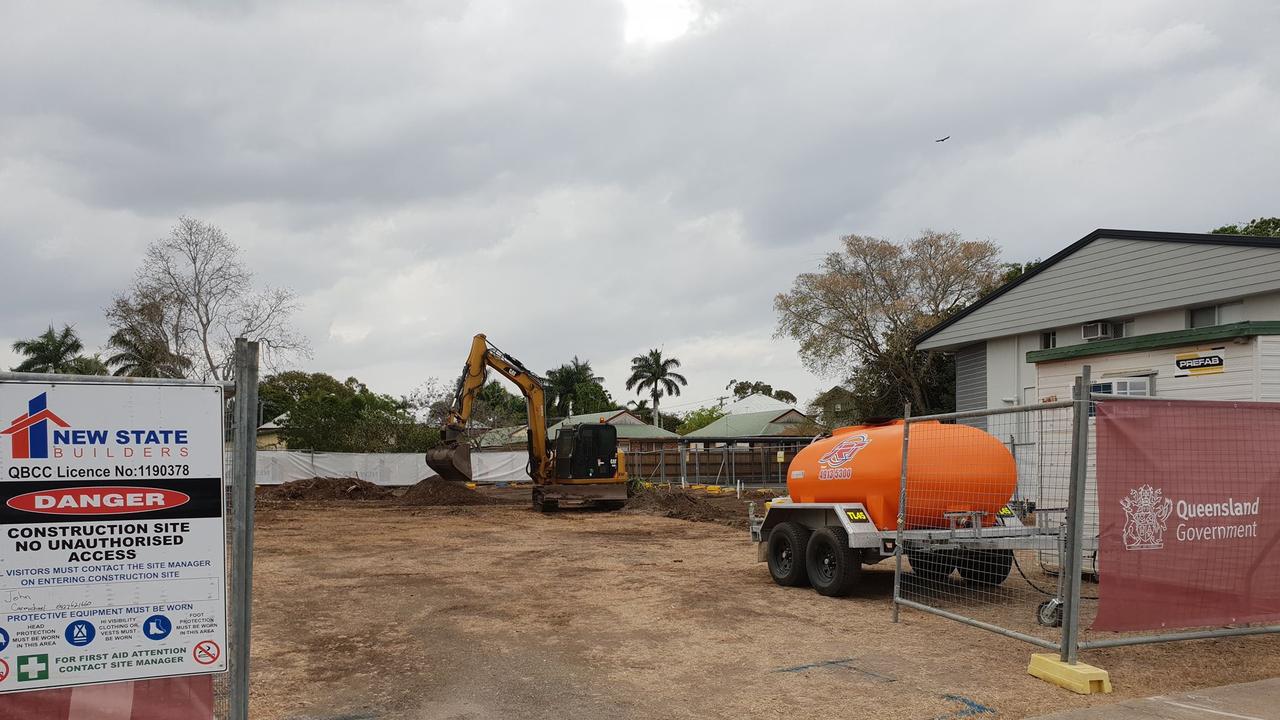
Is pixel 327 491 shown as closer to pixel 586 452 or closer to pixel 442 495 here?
pixel 442 495

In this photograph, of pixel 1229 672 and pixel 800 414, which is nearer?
pixel 1229 672

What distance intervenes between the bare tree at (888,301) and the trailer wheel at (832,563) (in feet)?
103

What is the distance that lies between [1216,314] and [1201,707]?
14893 millimetres

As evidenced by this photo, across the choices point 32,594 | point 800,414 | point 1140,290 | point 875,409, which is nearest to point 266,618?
point 32,594

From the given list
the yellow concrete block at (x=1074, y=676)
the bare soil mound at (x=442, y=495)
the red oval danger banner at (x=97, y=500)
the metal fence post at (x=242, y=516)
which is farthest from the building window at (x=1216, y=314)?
the bare soil mound at (x=442, y=495)

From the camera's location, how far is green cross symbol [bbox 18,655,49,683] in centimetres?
406

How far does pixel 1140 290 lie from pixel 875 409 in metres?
22.3

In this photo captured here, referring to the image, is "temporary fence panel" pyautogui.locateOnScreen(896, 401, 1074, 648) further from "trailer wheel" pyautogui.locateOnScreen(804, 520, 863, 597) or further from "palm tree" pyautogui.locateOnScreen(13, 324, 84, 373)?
"palm tree" pyautogui.locateOnScreen(13, 324, 84, 373)

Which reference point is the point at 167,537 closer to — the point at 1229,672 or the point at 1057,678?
the point at 1057,678

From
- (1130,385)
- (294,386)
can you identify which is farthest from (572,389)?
(1130,385)

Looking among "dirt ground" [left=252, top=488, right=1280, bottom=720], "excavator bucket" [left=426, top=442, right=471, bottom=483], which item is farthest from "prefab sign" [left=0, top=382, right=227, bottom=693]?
"excavator bucket" [left=426, top=442, right=471, bottom=483]

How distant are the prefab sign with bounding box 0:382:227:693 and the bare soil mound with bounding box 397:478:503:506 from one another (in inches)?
1043

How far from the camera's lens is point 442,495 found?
3139cm

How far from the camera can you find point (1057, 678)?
6.75 metres
